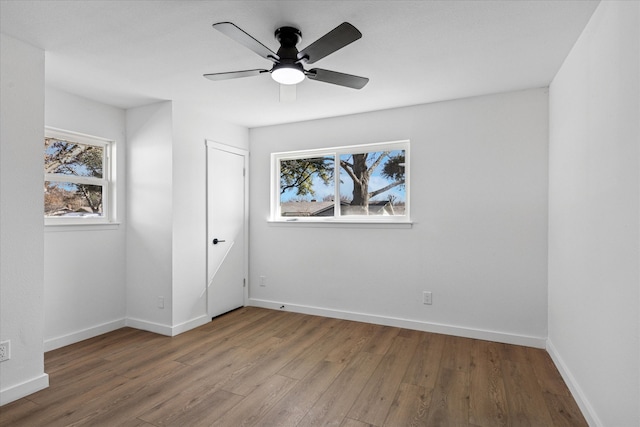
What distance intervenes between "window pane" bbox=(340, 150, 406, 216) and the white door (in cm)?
137

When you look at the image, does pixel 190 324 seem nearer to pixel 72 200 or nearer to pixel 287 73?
pixel 72 200

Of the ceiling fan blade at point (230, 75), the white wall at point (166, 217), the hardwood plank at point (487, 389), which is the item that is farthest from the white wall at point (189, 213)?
the hardwood plank at point (487, 389)

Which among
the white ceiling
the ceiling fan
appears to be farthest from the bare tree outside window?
the ceiling fan

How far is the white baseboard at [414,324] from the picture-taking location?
3.12m

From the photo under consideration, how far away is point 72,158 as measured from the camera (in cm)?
334

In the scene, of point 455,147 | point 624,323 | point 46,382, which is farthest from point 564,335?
point 46,382

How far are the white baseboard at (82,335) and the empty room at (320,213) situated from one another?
0.9 inches

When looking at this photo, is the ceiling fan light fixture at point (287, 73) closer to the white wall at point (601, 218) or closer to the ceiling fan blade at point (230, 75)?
the ceiling fan blade at point (230, 75)

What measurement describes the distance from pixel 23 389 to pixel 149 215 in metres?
1.76

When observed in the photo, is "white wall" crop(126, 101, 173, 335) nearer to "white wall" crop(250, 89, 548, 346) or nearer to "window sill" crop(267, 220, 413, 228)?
"window sill" crop(267, 220, 413, 228)

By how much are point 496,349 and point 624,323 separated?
169cm

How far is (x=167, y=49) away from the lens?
2359mm

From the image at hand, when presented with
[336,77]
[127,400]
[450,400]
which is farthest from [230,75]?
[450,400]

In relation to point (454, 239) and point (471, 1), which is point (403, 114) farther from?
point (471, 1)
